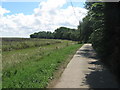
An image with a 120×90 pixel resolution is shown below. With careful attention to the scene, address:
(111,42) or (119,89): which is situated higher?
(111,42)

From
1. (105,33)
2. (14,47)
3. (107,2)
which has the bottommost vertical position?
(14,47)

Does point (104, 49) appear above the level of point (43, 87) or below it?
above

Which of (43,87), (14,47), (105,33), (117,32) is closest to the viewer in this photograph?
(43,87)

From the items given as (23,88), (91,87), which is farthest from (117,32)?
(23,88)

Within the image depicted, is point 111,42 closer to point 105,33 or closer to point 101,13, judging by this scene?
point 105,33

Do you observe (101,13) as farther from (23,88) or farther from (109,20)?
(23,88)

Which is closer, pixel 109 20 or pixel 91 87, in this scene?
pixel 91 87

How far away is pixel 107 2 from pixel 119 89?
14.3ft

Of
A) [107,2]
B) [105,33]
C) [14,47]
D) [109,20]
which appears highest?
[107,2]

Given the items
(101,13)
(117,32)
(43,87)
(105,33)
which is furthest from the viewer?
(101,13)

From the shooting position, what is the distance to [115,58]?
8.53 meters

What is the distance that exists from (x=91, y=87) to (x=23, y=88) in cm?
254

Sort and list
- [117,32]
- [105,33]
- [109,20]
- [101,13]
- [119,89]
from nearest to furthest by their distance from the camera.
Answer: [119,89]
[117,32]
[109,20]
[105,33]
[101,13]

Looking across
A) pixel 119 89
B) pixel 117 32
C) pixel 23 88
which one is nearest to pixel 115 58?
pixel 117 32
